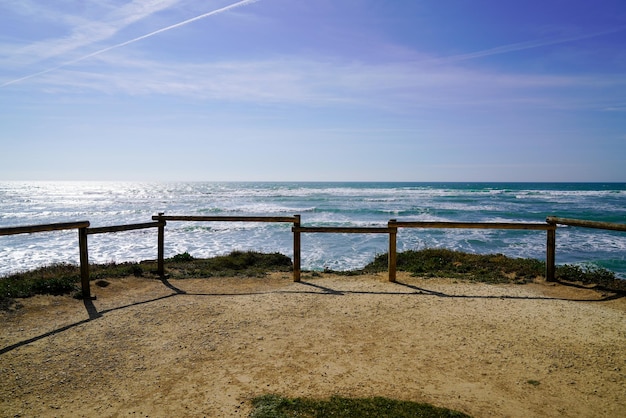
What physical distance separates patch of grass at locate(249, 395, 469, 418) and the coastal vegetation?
15.1 feet

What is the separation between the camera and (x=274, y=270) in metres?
8.91

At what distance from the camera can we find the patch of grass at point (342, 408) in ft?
9.67

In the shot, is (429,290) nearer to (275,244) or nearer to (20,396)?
(20,396)

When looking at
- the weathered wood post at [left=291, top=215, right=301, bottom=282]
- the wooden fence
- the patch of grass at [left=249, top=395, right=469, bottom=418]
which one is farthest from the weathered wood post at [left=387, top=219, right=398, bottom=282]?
the patch of grass at [left=249, top=395, right=469, bottom=418]

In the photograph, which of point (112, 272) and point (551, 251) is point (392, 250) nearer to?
point (551, 251)

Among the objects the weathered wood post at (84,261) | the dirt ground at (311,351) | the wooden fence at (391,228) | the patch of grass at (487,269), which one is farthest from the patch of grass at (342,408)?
the patch of grass at (487,269)

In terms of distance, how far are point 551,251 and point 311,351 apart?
5.41 metres

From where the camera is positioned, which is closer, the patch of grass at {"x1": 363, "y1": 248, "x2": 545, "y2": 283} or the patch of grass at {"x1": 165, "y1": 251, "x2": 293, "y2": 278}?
the patch of grass at {"x1": 363, "y1": 248, "x2": 545, "y2": 283}

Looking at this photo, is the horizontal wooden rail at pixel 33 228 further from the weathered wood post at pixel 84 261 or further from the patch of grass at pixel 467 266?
the patch of grass at pixel 467 266

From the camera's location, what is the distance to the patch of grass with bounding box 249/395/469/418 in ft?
9.67

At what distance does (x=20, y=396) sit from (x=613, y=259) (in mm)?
16167

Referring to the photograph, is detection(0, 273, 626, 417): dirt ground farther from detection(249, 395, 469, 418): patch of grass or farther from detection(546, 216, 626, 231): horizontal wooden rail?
detection(546, 216, 626, 231): horizontal wooden rail

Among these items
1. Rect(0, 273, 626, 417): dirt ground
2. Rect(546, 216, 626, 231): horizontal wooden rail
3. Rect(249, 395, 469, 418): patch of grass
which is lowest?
Rect(0, 273, 626, 417): dirt ground

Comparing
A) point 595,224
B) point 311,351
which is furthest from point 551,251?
point 311,351
